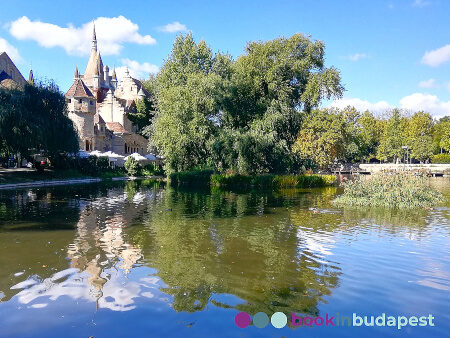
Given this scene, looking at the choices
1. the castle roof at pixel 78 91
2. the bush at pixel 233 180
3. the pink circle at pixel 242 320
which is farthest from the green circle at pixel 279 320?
the castle roof at pixel 78 91

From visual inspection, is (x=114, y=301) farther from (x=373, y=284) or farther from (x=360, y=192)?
(x=360, y=192)

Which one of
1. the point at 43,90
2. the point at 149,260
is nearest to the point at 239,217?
the point at 149,260

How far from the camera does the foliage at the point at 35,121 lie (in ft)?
97.3

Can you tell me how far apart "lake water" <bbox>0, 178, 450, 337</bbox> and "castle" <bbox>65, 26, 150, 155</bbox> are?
Result: 4164 centimetres

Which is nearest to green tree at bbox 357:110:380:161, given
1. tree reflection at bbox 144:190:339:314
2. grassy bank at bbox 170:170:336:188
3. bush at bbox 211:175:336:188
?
grassy bank at bbox 170:170:336:188

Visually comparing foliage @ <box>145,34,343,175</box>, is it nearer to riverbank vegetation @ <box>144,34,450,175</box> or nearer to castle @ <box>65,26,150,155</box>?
riverbank vegetation @ <box>144,34,450,175</box>

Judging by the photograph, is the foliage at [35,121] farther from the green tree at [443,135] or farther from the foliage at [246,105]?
the green tree at [443,135]

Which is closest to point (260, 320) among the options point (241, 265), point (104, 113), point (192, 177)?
point (241, 265)

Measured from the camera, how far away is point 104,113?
63.1m

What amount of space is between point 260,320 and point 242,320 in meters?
0.28

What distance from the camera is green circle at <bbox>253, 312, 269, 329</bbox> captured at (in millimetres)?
5559

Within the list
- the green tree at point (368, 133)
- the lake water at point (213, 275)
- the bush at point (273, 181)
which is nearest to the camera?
the lake water at point (213, 275)

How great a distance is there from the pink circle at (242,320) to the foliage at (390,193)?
47.7 ft

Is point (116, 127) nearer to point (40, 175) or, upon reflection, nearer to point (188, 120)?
point (40, 175)
